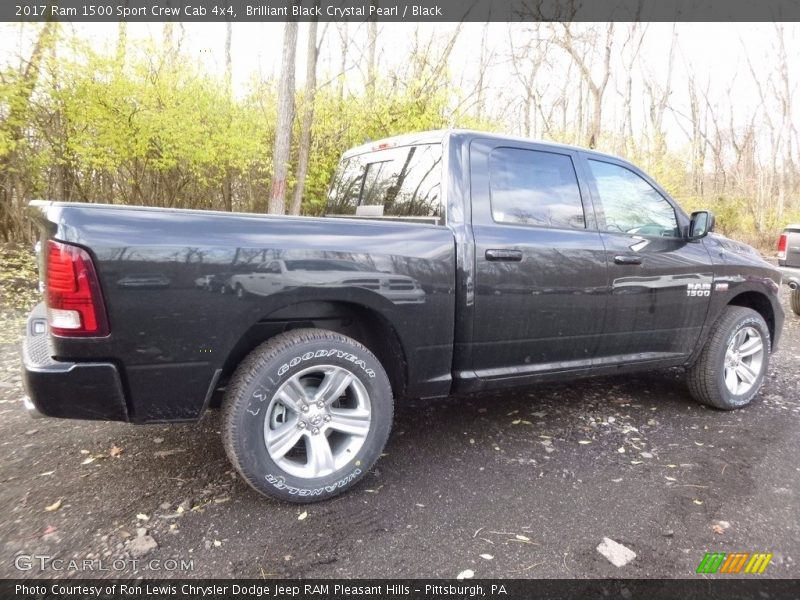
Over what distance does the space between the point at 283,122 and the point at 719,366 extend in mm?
8037

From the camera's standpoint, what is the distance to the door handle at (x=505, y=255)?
2811mm

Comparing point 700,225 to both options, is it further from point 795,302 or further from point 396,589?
point 795,302

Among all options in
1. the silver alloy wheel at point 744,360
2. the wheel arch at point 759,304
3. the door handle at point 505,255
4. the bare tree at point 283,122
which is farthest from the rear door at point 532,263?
the bare tree at point 283,122

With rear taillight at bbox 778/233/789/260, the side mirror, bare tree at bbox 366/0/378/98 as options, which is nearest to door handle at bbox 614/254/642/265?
the side mirror

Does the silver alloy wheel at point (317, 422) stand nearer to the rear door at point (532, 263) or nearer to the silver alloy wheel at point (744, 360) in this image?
the rear door at point (532, 263)

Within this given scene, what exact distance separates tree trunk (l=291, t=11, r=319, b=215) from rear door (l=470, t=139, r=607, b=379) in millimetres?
7517

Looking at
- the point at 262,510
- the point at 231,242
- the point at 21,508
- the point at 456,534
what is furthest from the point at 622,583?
the point at 21,508

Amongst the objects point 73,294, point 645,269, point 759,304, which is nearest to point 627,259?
point 645,269

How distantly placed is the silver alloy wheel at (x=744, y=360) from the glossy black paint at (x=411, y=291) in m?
0.34

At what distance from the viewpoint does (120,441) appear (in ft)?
10.2

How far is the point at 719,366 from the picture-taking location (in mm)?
3811

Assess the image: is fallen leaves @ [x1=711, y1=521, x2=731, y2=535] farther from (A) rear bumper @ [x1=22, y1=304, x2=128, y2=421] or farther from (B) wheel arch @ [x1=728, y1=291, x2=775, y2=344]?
(A) rear bumper @ [x1=22, y1=304, x2=128, y2=421]

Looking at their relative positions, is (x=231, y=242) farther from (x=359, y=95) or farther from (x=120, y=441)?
(x=359, y=95)

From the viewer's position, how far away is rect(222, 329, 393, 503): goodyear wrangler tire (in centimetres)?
228
